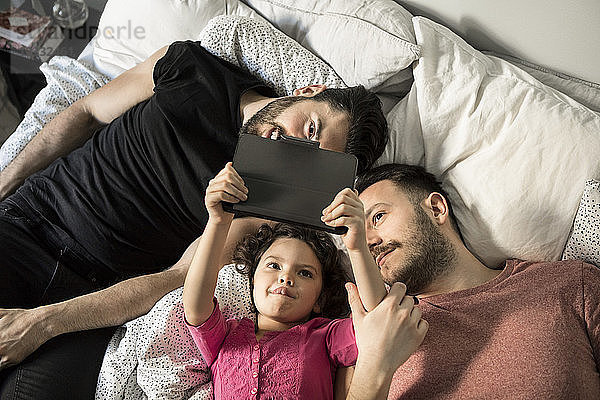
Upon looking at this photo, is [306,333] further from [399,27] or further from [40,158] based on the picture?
[40,158]

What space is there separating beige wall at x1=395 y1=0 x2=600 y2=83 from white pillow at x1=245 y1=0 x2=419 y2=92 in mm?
150

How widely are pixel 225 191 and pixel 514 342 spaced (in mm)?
604

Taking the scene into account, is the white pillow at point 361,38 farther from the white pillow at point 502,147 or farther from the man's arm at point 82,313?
the man's arm at point 82,313

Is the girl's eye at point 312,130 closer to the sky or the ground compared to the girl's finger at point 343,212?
closer to the ground

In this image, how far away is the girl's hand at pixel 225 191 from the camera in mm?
1131

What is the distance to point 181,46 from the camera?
1.70 m

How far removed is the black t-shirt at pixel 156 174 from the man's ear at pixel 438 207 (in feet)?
1.63

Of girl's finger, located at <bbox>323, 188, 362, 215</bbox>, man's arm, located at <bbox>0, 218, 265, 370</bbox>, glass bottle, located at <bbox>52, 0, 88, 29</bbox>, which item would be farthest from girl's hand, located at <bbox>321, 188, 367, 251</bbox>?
glass bottle, located at <bbox>52, 0, 88, 29</bbox>

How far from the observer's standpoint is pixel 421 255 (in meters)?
1.33

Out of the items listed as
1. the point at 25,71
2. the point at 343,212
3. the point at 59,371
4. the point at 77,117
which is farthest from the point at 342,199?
the point at 25,71

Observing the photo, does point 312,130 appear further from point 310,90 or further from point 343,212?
point 343,212

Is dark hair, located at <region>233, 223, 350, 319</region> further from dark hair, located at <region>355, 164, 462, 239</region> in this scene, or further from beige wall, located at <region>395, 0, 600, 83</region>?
beige wall, located at <region>395, 0, 600, 83</region>

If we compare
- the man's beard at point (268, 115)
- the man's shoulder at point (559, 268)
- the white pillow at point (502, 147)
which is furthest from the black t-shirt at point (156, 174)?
the man's shoulder at point (559, 268)

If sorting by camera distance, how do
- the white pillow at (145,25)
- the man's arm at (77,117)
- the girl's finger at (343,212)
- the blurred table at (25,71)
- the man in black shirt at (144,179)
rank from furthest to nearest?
the blurred table at (25,71) < the white pillow at (145,25) < the man's arm at (77,117) < the man in black shirt at (144,179) < the girl's finger at (343,212)
